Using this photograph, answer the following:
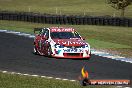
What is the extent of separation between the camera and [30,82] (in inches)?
550

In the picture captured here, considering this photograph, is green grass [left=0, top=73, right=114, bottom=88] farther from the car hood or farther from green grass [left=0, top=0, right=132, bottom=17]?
green grass [left=0, top=0, right=132, bottom=17]

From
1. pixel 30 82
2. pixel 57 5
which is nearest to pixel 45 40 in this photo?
pixel 30 82

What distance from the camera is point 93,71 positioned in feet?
55.4

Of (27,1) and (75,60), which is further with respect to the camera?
(27,1)

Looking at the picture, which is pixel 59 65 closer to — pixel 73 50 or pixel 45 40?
pixel 73 50

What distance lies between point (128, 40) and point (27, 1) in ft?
231

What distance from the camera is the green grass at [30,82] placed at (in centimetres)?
1330

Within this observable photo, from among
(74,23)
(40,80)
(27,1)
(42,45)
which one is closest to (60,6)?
(27,1)

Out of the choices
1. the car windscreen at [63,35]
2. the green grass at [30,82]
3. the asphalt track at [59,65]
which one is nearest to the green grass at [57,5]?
the car windscreen at [63,35]

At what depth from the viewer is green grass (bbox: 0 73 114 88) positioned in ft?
43.6

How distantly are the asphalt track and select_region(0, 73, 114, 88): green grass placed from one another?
1.17 meters

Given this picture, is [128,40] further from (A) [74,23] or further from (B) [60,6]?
(B) [60,6]

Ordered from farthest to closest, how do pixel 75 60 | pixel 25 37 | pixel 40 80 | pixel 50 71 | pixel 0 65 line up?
1. pixel 25 37
2. pixel 75 60
3. pixel 0 65
4. pixel 50 71
5. pixel 40 80

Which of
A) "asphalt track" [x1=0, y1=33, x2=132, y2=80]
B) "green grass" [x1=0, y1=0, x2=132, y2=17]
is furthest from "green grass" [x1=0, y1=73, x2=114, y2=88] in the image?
"green grass" [x1=0, y1=0, x2=132, y2=17]
